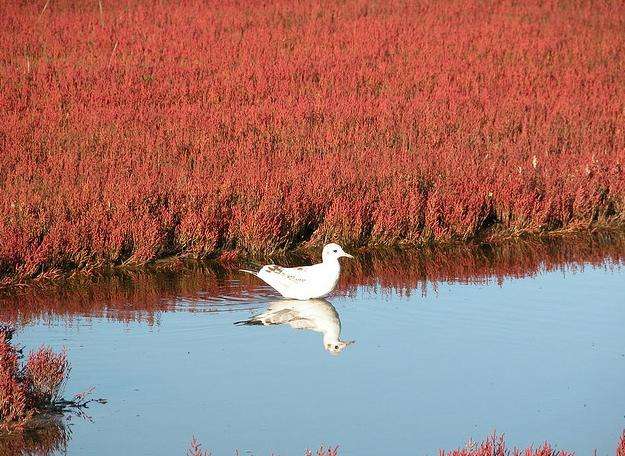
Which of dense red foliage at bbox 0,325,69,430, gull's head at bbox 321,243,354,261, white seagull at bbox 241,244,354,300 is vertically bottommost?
dense red foliage at bbox 0,325,69,430

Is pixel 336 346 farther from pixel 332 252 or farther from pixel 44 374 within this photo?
pixel 44 374

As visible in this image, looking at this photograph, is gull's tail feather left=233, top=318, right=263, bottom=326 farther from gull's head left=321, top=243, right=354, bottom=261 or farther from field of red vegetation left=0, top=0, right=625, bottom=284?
field of red vegetation left=0, top=0, right=625, bottom=284

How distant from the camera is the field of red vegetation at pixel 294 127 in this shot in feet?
38.5

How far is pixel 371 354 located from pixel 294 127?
7713 millimetres

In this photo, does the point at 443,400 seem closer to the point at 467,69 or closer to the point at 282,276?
the point at 282,276

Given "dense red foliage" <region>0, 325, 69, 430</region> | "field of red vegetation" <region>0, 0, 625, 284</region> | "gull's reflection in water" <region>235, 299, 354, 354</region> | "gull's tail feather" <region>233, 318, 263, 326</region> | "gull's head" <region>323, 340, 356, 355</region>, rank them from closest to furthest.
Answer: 1. "dense red foliage" <region>0, 325, 69, 430</region>
2. "gull's head" <region>323, 340, 356, 355</region>
3. "gull's reflection in water" <region>235, 299, 354, 354</region>
4. "gull's tail feather" <region>233, 318, 263, 326</region>
5. "field of red vegetation" <region>0, 0, 625, 284</region>

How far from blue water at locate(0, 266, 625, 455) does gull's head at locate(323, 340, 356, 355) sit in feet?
0.16

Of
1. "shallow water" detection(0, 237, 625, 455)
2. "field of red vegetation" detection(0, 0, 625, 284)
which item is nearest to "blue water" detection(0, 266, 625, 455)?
"shallow water" detection(0, 237, 625, 455)

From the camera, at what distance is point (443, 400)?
7352mm

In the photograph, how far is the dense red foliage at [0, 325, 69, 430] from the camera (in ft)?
22.1

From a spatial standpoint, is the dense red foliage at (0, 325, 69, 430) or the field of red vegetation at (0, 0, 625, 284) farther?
the field of red vegetation at (0, 0, 625, 284)

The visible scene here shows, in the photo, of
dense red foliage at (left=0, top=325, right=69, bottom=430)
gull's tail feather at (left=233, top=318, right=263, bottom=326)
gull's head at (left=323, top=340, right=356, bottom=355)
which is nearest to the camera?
dense red foliage at (left=0, top=325, right=69, bottom=430)

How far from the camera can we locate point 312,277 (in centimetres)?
981

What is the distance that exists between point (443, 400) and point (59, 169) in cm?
706
